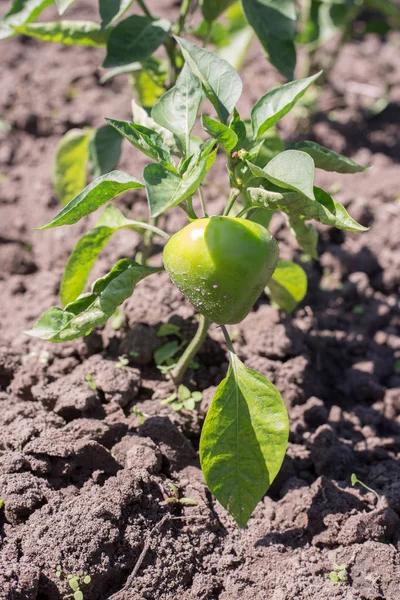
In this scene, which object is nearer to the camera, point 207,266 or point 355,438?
point 207,266

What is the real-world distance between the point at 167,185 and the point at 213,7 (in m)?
1.15

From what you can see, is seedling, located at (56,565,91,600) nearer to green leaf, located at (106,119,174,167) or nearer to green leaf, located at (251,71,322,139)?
green leaf, located at (106,119,174,167)

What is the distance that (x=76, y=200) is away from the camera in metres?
1.48

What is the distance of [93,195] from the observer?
148cm

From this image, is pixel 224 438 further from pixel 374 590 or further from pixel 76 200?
pixel 76 200

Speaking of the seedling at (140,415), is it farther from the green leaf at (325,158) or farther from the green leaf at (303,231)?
the green leaf at (325,158)

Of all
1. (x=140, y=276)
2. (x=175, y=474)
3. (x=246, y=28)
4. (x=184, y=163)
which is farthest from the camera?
(x=246, y=28)

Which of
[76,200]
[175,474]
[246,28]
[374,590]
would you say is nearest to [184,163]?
[76,200]

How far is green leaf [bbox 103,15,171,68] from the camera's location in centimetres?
200

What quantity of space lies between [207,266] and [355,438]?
2.91ft

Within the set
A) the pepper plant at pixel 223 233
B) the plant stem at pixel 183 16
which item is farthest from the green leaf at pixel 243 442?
the plant stem at pixel 183 16

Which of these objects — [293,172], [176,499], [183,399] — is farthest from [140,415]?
[293,172]

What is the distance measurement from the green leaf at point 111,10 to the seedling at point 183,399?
1.08 metres

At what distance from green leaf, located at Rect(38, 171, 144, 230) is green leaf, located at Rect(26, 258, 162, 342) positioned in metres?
0.18
